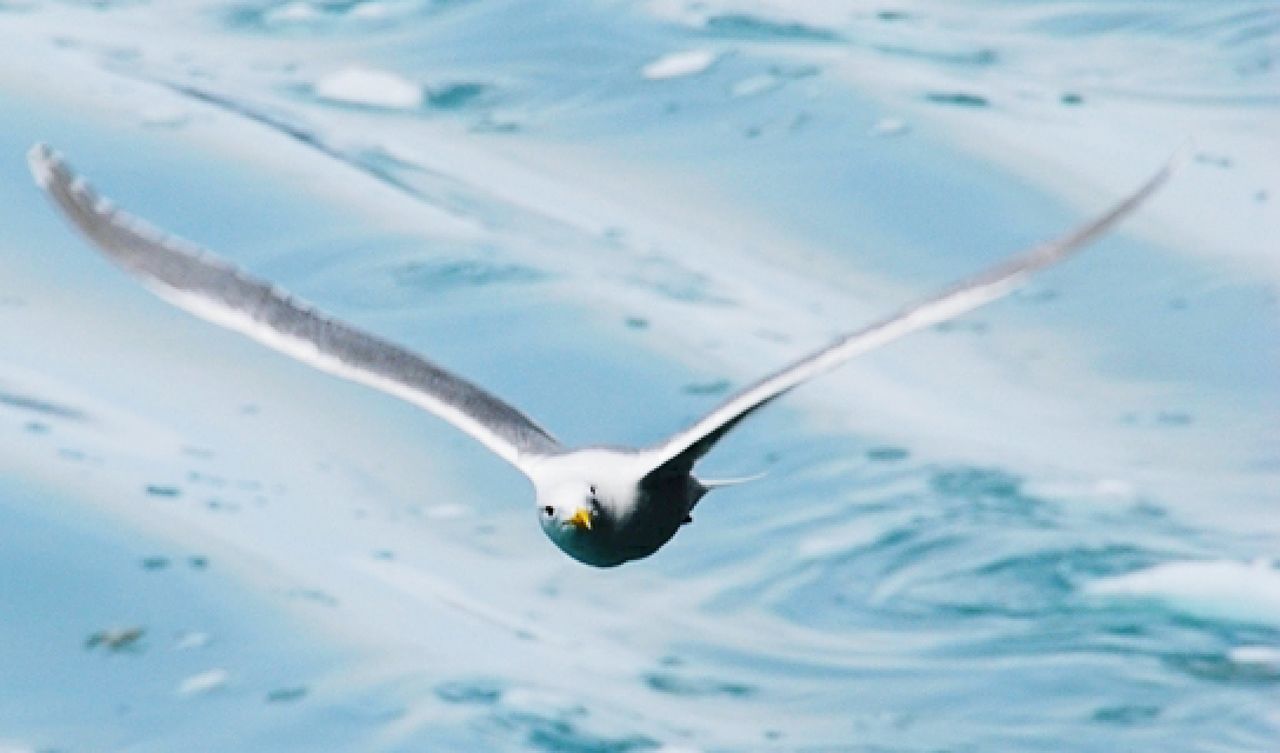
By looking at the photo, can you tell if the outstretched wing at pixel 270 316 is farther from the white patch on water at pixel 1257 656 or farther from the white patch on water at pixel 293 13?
the white patch on water at pixel 293 13

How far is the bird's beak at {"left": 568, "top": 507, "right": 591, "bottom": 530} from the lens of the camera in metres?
3.24

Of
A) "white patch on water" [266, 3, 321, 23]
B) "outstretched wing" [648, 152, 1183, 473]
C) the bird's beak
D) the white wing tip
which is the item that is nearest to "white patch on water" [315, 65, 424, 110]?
"white patch on water" [266, 3, 321, 23]

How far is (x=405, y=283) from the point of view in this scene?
6910mm

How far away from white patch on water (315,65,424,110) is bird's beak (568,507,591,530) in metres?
5.04

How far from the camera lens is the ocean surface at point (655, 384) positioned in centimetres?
579

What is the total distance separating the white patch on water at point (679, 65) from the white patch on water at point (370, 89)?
756mm

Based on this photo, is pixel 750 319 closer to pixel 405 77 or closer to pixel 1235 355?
pixel 1235 355

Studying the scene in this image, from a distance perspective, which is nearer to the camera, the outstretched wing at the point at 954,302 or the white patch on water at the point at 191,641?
the outstretched wing at the point at 954,302

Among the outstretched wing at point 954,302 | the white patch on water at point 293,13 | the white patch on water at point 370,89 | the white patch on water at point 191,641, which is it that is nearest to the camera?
the outstretched wing at point 954,302

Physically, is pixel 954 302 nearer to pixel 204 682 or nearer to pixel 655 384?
pixel 204 682

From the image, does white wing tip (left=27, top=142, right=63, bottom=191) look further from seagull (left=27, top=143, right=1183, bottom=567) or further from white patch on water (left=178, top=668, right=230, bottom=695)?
white patch on water (left=178, top=668, right=230, bottom=695)

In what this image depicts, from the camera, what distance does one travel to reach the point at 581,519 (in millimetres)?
3238

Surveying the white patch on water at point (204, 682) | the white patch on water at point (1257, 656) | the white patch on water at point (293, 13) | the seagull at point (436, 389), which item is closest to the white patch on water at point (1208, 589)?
the white patch on water at point (1257, 656)

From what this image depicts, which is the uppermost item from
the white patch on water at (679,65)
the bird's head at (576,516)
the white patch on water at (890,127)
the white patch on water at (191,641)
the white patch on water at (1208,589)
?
the bird's head at (576,516)
